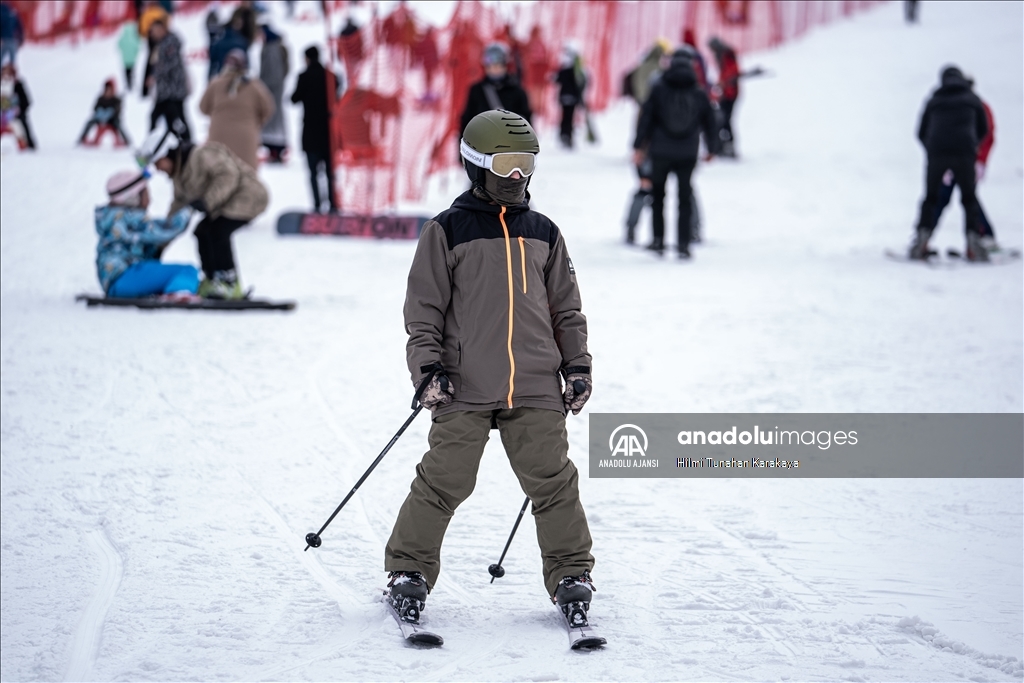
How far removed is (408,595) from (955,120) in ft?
26.7

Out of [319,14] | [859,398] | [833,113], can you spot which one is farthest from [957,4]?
[859,398]

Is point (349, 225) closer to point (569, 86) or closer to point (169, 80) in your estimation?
point (169, 80)

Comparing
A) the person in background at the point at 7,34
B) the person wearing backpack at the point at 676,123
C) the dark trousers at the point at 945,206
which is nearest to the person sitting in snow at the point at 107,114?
the person in background at the point at 7,34

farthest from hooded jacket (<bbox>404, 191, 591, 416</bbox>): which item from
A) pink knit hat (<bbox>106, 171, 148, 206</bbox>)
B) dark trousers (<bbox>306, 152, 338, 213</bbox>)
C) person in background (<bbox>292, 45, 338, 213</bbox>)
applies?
dark trousers (<bbox>306, 152, 338, 213</bbox>)

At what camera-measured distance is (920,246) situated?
33.1ft

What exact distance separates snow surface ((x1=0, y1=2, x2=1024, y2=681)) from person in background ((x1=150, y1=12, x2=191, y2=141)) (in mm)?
2199

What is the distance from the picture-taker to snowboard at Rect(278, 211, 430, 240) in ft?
35.9

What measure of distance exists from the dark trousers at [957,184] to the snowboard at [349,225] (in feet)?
15.2

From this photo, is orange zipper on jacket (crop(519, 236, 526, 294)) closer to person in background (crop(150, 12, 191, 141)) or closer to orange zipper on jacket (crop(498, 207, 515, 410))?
orange zipper on jacket (crop(498, 207, 515, 410))

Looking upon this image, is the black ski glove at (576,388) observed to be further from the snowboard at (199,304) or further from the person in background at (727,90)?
the person in background at (727,90)

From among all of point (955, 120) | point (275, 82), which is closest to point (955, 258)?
point (955, 120)

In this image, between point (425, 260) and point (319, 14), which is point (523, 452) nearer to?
point (425, 260)

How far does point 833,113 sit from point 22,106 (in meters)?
12.8

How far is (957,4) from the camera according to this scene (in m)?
23.4
